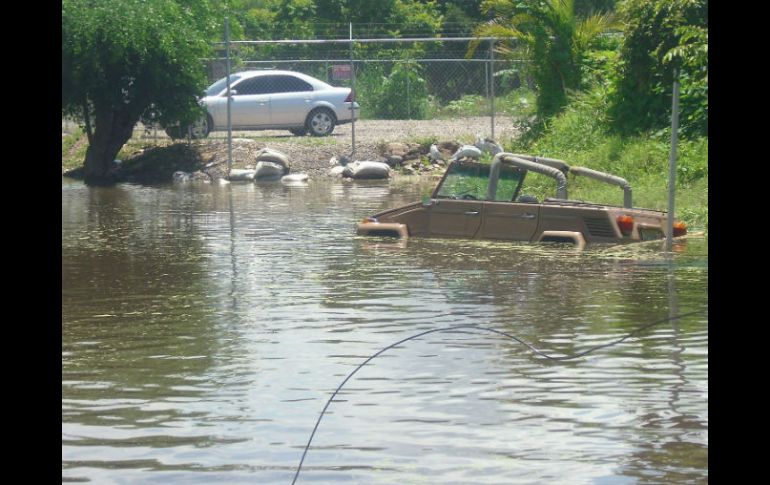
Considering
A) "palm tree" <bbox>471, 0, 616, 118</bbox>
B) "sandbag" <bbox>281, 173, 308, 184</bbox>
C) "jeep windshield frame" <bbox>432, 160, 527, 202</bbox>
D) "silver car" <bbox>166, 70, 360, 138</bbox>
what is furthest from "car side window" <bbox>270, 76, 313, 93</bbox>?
"jeep windshield frame" <bbox>432, 160, 527, 202</bbox>

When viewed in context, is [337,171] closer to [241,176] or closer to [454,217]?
[241,176]

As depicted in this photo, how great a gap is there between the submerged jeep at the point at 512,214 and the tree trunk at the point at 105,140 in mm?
12991

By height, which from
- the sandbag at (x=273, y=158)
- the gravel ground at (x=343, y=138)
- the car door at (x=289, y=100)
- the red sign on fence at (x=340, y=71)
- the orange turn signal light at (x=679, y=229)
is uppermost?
the red sign on fence at (x=340, y=71)

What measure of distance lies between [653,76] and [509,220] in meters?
8.52

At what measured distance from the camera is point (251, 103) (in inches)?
1238

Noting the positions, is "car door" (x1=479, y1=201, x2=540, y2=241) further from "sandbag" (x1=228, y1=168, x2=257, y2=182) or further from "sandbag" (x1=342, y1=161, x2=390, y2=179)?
"sandbag" (x1=228, y1=168, x2=257, y2=182)

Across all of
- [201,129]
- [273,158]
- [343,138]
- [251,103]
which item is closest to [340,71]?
[343,138]

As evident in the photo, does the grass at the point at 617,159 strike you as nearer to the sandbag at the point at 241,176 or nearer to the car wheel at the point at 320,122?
the sandbag at the point at 241,176

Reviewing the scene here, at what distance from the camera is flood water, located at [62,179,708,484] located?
7383 mm

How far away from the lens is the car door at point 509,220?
52.1 feet

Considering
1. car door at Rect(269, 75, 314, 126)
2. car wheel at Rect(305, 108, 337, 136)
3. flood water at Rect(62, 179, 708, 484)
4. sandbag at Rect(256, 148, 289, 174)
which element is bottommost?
flood water at Rect(62, 179, 708, 484)

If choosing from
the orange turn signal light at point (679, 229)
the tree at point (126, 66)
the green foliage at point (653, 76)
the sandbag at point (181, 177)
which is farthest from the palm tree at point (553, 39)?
the orange turn signal light at point (679, 229)
